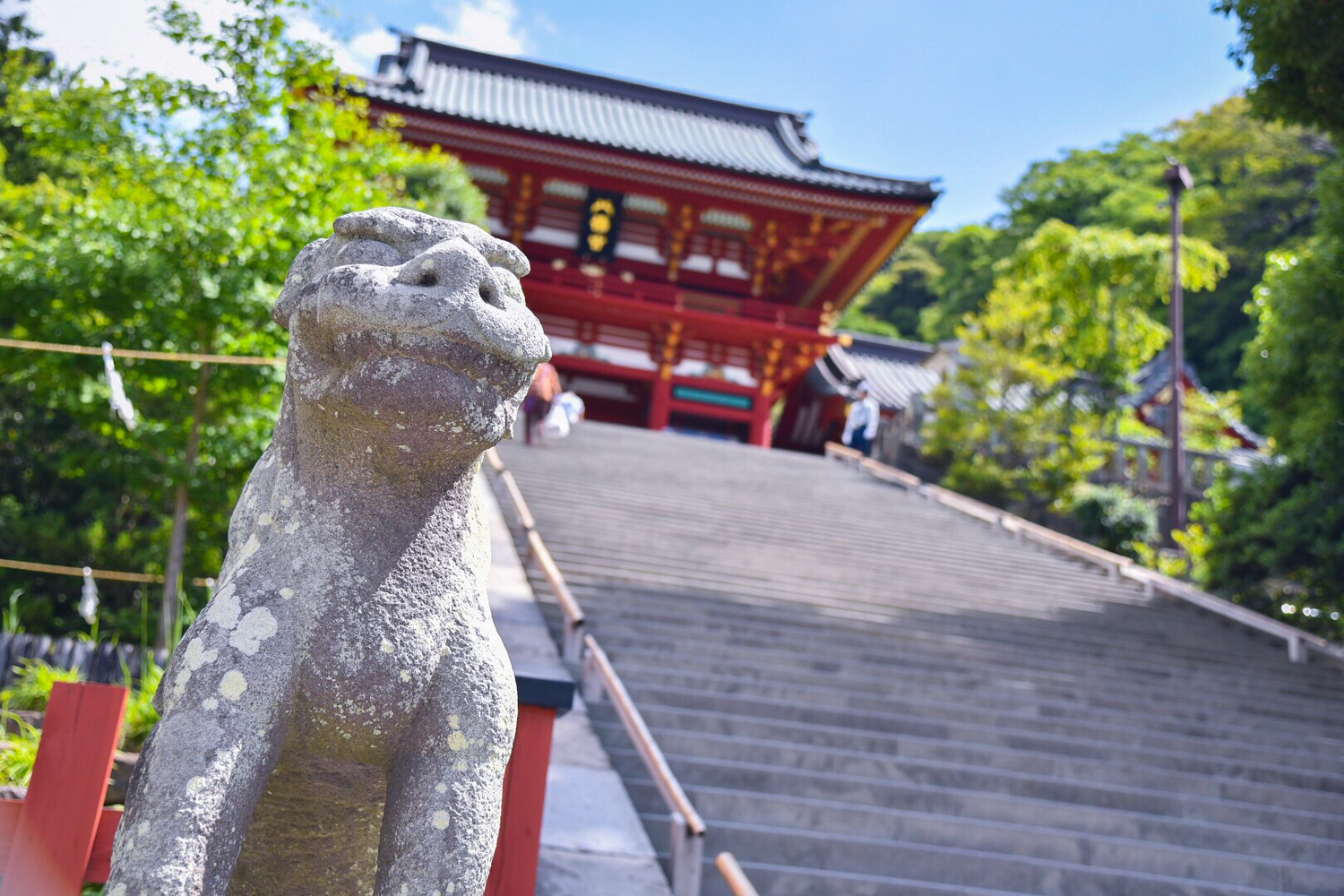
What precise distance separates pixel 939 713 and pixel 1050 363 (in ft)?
44.2

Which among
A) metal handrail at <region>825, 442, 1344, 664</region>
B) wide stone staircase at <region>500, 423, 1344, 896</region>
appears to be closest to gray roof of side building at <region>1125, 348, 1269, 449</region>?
metal handrail at <region>825, 442, 1344, 664</region>

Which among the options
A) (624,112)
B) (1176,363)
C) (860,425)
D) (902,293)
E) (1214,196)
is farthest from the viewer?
(902,293)

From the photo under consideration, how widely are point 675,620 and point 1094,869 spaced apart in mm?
2917

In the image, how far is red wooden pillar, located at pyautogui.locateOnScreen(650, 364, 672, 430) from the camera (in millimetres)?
17156

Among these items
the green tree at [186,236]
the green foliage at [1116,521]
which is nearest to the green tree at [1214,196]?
the green foliage at [1116,521]

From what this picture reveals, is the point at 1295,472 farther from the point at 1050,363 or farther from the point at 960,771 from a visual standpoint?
the point at 1050,363

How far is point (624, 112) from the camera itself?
21875 millimetres

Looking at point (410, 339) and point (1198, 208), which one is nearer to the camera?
point (410, 339)

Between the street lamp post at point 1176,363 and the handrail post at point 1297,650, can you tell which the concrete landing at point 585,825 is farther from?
the street lamp post at point 1176,363

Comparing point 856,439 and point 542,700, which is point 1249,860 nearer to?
point 542,700

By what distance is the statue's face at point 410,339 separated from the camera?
1.53m

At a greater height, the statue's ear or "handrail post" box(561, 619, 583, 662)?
the statue's ear

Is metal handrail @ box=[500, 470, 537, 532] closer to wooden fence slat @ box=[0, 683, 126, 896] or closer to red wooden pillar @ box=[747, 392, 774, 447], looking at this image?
wooden fence slat @ box=[0, 683, 126, 896]

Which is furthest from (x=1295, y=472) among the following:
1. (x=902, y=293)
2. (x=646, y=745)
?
(x=902, y=293)
